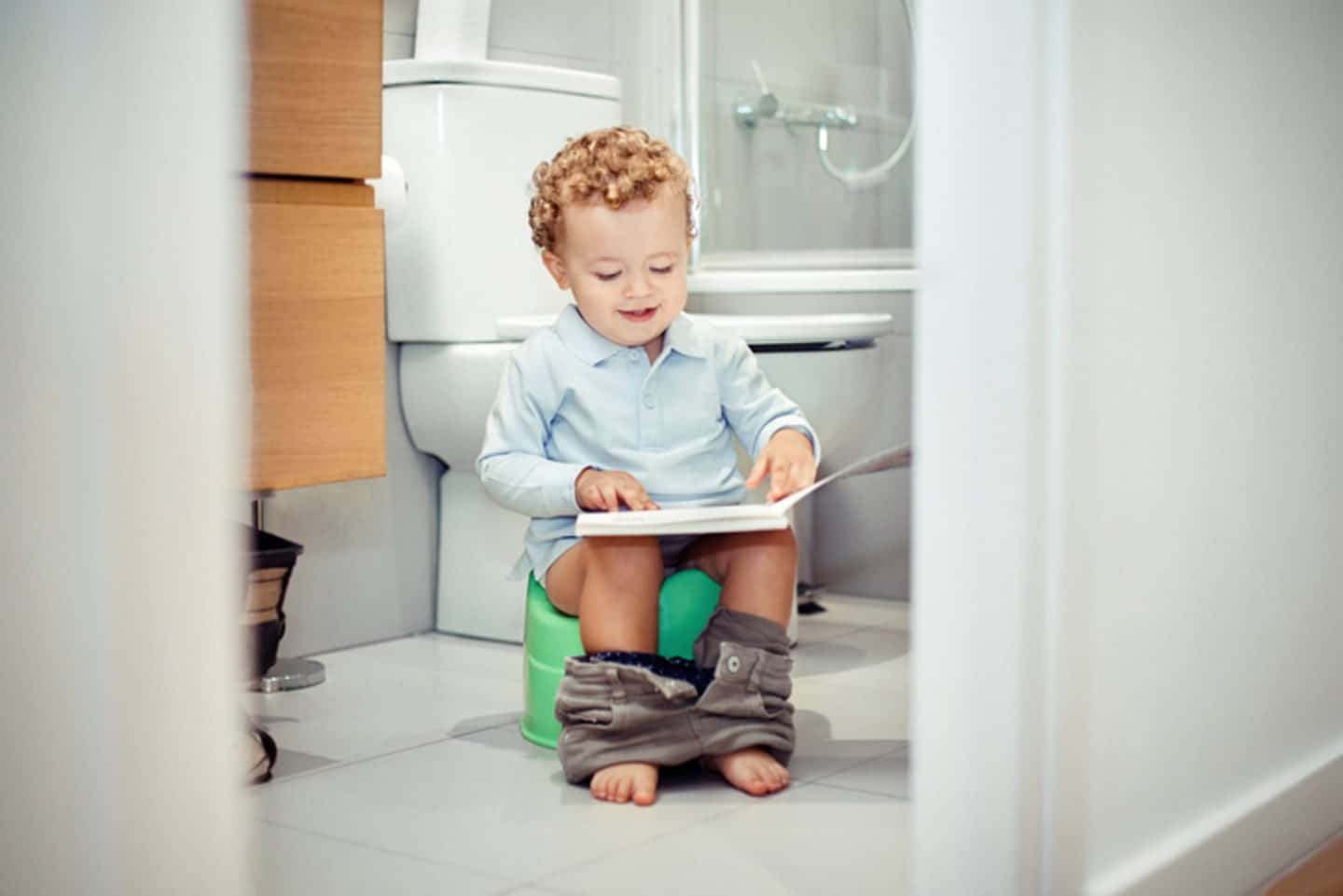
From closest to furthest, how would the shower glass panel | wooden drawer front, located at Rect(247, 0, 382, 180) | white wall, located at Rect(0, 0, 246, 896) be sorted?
white wall, located at Rect(0, 0, 246, 896), wooden drawer front, located at Rect(247, 0, 382, 180), the shower glass panel

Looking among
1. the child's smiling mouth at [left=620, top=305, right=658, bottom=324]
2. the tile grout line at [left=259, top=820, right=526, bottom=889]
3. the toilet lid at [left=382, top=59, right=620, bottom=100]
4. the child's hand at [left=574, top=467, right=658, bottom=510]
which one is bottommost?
the tile grout line at [left=259, top=820, right=526, bottom=889]

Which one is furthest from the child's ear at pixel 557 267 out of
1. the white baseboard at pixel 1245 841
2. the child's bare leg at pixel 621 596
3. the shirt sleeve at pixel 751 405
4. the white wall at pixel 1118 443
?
the white baseboard at pixel 1245 841

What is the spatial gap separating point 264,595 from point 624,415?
39 centimetres

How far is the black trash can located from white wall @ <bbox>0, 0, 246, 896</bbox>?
88 centimetres

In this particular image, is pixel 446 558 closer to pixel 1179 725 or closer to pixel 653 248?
pixel 653 248

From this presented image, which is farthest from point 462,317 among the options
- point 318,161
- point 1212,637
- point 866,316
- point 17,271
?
point 17,271

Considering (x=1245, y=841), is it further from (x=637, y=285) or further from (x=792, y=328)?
(x=792, y=328)

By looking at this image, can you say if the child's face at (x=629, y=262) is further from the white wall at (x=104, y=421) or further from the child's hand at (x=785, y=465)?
the white wall at (x=104, y=421)

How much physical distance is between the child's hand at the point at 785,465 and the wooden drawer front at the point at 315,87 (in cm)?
44

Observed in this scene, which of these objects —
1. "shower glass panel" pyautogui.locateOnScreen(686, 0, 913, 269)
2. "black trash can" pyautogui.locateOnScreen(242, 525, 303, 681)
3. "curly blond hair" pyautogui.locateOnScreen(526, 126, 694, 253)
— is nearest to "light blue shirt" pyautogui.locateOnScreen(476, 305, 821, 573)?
"curly blond hair" pyautogui.locateOnScreen(526, 126, 694, 253)

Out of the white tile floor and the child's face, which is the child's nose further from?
the white tile floor

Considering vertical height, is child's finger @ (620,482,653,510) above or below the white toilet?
below

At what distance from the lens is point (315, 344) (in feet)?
4.44

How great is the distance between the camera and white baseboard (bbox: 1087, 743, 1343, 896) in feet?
3.26
